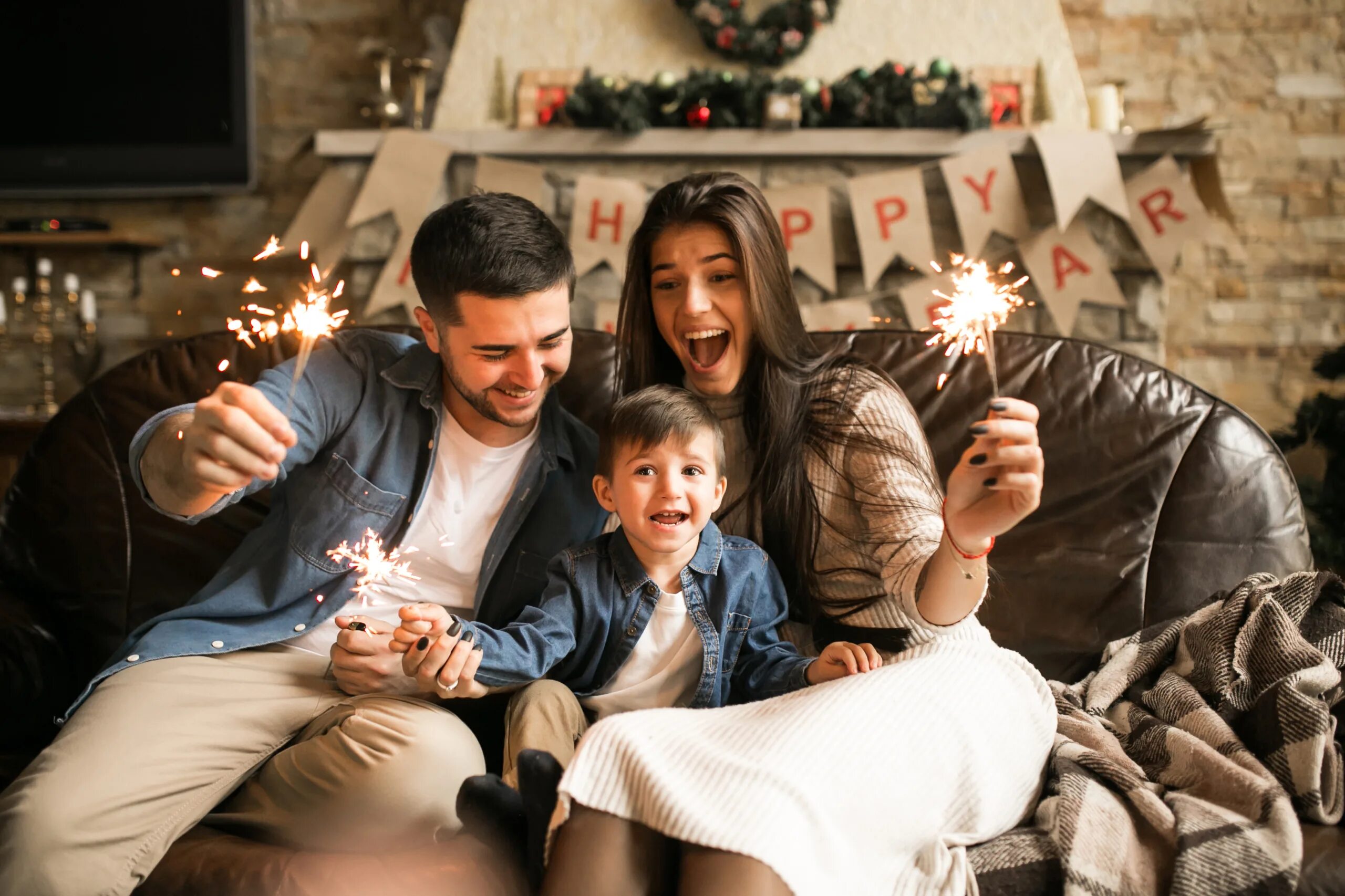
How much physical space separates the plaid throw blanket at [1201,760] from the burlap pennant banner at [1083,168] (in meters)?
1.95

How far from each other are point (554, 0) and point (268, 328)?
2433 mm

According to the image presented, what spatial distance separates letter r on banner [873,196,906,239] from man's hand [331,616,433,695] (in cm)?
241

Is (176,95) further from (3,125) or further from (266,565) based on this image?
(266,565)

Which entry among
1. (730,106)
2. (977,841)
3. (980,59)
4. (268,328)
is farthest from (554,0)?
(977,841)

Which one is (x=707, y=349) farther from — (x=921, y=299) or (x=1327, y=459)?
(x=1327, y=459)

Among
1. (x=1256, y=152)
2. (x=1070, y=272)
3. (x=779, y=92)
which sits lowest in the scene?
(x=1070, y=272)

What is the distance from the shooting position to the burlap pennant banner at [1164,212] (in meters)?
3.36

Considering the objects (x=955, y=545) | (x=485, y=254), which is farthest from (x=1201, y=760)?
(x=485, y=254)

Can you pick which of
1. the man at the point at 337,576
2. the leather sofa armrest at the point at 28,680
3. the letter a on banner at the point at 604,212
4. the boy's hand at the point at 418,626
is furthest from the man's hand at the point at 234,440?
the letter a on banner at the point at 604,212

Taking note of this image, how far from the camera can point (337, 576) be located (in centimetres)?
167

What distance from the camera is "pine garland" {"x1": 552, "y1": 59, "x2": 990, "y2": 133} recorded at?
133 inches

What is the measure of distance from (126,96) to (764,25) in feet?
7.50

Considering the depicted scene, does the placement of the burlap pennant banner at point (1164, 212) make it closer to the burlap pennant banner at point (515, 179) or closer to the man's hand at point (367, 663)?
the burlap pennant banner at point (515, 179)

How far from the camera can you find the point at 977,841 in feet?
4.18
